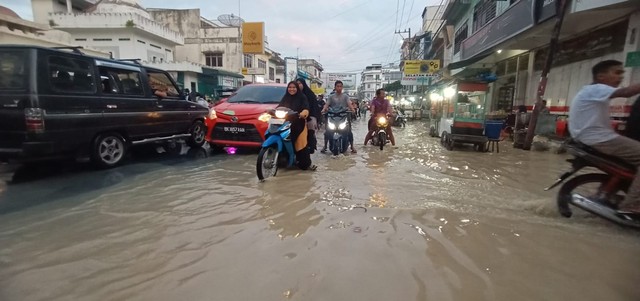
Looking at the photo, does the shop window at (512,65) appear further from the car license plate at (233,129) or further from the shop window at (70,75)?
the shop window at (70,75)

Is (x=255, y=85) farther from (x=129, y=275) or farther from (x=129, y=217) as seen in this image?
(x=129, y=275)

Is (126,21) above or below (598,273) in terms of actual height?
above

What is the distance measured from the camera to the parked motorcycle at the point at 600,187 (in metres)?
3.12

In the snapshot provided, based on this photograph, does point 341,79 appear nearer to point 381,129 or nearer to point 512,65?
point 512,65

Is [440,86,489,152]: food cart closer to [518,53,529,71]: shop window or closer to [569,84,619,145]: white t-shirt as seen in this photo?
[569,84,619,145]: white t-shirt

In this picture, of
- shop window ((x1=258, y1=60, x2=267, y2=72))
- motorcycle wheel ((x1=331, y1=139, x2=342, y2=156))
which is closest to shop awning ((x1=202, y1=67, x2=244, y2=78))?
shop window ((x1=258, y1=60, x2=267, y2=72))

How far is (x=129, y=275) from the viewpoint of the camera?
2357 millimetres

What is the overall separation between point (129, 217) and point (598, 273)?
4.24 meters

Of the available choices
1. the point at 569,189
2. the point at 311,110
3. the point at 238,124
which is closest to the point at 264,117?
the point at 238,124

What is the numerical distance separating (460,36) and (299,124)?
23.2 meters

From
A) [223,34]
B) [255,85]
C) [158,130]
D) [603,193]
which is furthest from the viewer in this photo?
[223,34]

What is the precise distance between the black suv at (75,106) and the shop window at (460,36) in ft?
70.3

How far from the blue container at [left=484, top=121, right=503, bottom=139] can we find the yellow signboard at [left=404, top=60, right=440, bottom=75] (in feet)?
51.4

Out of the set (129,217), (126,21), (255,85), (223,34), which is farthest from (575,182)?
(223,34)
